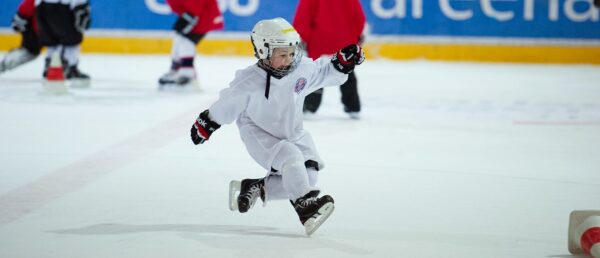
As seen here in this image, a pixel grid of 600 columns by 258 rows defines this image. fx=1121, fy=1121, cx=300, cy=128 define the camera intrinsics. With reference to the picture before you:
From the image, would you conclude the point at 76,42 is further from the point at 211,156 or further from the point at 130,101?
the point at 211,156

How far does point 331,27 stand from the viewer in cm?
757

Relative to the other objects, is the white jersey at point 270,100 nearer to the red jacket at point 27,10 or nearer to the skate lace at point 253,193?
the skate lace at point 253,193

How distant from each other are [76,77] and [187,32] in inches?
41.4

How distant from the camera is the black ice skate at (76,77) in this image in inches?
376

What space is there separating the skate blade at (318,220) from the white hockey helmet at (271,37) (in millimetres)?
585

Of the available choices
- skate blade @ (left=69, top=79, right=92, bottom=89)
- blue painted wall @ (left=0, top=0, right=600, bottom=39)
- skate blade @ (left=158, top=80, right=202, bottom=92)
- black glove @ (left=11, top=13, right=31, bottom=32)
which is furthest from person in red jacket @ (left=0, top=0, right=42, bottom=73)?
blue painted wall @ (left=0, top=0, right=600, bottom=39)

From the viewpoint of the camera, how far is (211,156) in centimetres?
579

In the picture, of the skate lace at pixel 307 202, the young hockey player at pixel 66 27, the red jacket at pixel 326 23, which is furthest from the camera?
the young hockey player at pixel 66 27

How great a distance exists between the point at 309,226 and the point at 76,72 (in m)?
6.21

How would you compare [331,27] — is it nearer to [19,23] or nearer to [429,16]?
[19,23]

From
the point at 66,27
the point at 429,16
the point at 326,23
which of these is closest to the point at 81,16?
the point at 66,27

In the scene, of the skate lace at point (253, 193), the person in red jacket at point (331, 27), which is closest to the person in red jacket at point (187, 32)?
the person in red jacket at point (331, 27)

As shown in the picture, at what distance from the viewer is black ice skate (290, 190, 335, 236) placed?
3777 millimetres

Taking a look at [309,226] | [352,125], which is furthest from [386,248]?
[352,125]
